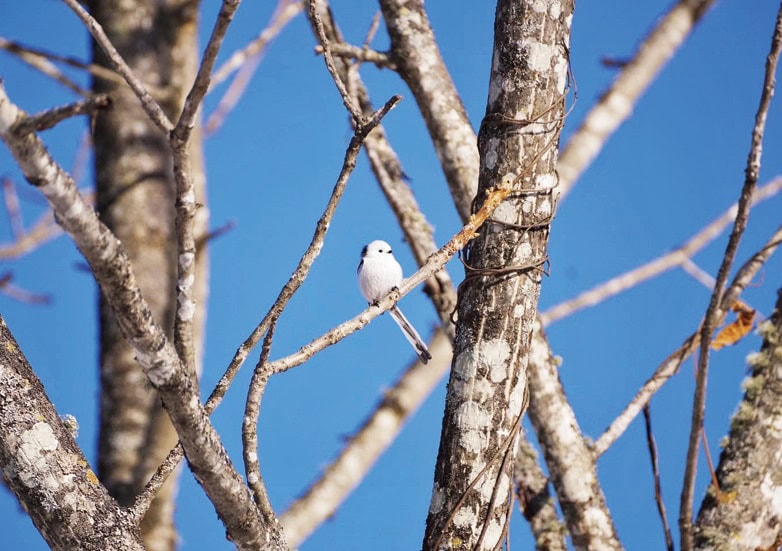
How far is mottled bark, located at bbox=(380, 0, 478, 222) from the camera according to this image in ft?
7.96

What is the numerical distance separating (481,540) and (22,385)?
33.4 inches

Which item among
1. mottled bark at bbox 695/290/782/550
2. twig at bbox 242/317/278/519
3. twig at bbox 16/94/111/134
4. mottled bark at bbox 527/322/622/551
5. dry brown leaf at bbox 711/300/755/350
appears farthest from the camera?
dry brown leaf at bbox 711/300/755/350

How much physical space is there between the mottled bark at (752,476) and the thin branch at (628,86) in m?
1.41

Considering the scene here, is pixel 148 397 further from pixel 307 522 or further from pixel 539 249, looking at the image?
pixel 539 249

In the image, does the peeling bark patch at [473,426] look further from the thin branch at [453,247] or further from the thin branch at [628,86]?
the thin branch at [628,86]

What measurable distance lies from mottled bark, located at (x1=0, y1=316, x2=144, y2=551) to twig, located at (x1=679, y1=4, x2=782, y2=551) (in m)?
1.30

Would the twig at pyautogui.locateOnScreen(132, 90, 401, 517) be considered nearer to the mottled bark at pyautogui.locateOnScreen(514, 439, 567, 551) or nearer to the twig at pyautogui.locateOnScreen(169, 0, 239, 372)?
the twig at pyautogui.locateOnScreen(169, 0, 239, 372)

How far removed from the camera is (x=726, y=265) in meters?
1.93

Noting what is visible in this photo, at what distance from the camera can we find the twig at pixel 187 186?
1.22m

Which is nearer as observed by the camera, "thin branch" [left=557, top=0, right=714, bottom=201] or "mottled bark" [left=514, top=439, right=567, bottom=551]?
"mottled bark" [left=514, top=439, right=567, bottom=551]

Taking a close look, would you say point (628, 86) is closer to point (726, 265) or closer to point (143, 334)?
point (726, 265)

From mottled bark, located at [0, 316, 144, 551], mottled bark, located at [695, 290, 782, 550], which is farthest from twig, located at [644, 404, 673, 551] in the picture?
mottled bark, located at [0, 316, 144, 551]

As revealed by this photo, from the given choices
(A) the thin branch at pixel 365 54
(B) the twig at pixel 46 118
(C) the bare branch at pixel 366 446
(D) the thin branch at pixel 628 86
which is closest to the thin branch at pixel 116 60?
(B) the twig at pixel 46 118

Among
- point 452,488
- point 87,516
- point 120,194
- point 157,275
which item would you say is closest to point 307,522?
point 157,275
